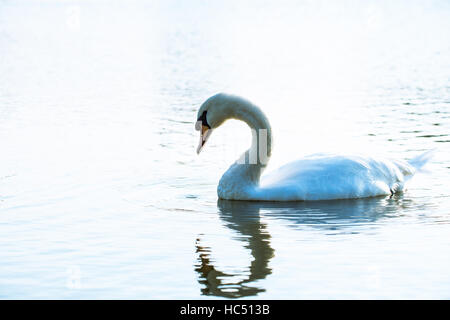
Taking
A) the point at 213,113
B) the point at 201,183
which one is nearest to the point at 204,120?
the point at 213,113

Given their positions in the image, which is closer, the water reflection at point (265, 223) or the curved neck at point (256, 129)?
the water reflection at point (265, 223)

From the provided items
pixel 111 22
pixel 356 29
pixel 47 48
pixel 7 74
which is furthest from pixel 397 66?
pixel 111 22

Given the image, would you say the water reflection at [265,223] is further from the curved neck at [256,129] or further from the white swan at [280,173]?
the curved neck at [256,129]

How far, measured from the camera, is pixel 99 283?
7730mm

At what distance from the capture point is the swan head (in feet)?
36.6

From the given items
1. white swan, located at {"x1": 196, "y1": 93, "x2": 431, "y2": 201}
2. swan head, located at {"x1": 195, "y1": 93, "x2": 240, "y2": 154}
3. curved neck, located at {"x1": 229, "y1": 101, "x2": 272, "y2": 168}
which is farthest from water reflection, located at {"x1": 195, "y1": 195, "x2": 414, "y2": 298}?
swan head, located at {"x1": 195, "y1": 93, "x2": 240, "y2": 154}

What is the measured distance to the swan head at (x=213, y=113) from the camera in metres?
11.1

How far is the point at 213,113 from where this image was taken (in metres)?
11.1

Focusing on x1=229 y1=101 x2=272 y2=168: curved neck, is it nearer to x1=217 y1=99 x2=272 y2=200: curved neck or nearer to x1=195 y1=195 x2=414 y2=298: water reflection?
x1=217 y1=99 x2=272 y2=200: curved neck

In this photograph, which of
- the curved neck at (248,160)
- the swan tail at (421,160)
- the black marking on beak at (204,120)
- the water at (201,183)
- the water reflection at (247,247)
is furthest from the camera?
the swan tail at (421,160)

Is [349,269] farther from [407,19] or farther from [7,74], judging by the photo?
[407,19]

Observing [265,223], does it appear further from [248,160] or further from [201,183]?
[201,183]

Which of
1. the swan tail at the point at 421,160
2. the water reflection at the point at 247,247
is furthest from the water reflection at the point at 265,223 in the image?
the swan tail at the point at 421,160
